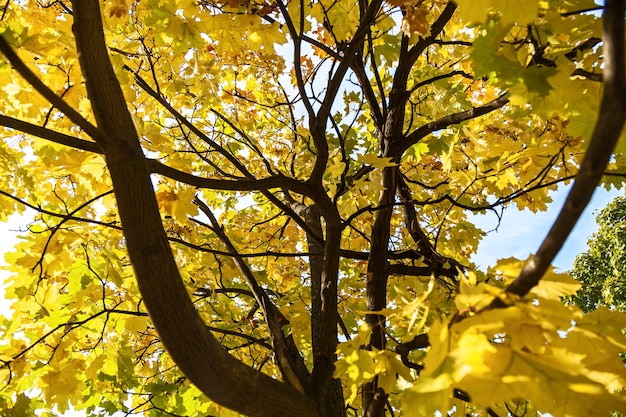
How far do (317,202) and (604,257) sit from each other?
1516cm

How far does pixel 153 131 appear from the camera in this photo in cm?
197

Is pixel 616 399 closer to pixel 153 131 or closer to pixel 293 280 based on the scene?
pixel 153 131

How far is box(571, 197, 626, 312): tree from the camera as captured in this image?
12711 mm

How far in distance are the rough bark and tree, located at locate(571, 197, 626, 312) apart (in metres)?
14.2

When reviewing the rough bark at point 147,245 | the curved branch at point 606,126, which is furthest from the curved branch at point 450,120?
the rough bark at point 147,245

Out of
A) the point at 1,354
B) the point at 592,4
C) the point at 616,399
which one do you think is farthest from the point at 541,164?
the point at 1,354

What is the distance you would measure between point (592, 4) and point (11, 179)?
3.40m

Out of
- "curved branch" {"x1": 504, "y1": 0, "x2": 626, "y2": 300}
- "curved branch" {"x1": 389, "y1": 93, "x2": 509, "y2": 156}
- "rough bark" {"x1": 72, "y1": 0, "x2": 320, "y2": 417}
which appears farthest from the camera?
"curved branch" {"x1": 389, "y1": 93, "x2": 509, "y2": 156}

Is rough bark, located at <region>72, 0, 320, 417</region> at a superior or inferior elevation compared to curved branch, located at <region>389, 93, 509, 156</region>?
inferior

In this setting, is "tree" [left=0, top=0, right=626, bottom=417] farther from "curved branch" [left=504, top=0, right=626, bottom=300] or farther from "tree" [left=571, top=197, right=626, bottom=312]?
"tree" [left=571, top=197, right=626, bottom=312]

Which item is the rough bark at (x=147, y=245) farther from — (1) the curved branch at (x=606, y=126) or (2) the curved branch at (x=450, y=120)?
(2) the curved branch at (x=450, y=120)

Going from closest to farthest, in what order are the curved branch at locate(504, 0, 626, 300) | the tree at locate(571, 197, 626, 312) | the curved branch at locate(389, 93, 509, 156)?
1. the curved branch at locate(504, 0, 626, 300)
2. the curved branch at locate(389, 93, 509, 156)
3. the tree at locate(571, 197, 626, 312)

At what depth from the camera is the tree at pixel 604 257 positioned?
12.7 m

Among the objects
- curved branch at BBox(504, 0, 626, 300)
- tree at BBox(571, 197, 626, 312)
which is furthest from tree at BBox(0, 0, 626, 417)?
tree at BBox(571, 197, 626, 312)
